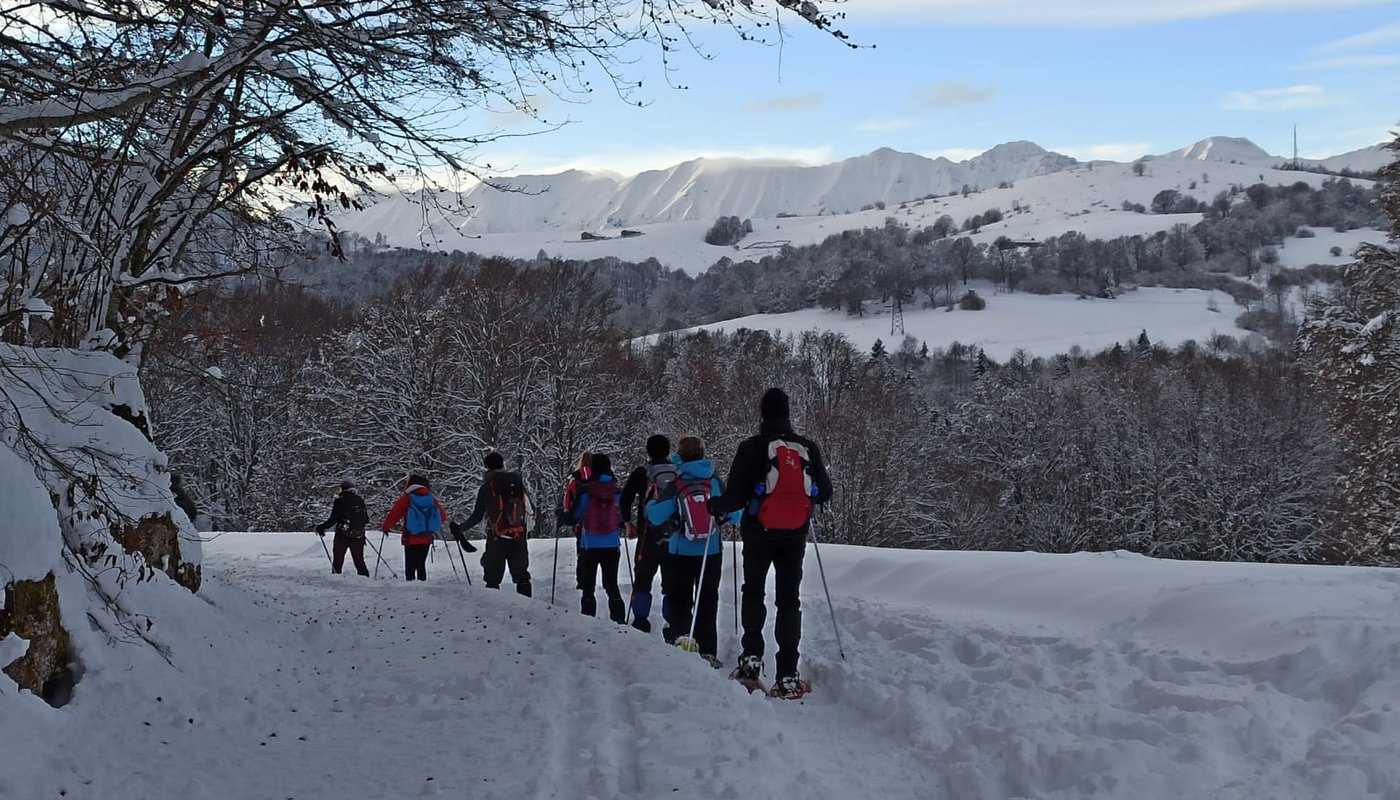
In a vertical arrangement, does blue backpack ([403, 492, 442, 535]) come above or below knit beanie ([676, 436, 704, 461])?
below

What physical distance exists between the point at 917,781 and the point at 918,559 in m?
5.90

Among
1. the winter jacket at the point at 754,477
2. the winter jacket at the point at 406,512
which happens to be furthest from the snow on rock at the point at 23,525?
the winter jacket at the point at 406,512

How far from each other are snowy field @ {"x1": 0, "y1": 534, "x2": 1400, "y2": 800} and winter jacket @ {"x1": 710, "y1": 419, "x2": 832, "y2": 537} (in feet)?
3.50

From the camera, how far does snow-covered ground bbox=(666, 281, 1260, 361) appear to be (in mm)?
98562

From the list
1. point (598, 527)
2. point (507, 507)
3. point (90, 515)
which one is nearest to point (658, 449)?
point (598, 527)

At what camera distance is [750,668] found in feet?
22.0

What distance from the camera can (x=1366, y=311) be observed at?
72.1 feet

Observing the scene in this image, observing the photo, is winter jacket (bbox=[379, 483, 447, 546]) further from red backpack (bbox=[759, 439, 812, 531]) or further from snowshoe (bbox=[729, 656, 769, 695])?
red backpack (bbox=[759, 439, 812, 531])

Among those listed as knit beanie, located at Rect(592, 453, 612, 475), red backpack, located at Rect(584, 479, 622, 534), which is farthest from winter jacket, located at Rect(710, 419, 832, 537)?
knit beanie, located at Rect(592, 453, 612, 475)

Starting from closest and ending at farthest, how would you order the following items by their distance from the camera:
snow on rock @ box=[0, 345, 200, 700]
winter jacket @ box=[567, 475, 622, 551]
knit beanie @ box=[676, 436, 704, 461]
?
snow on rock @ box=[0, 345, 200, 700] < knit beanie @ box=[676, 436, 704, 461] < winter jacket @ box=[567, 475, 622, 551]

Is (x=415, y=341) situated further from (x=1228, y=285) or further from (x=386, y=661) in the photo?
(x=1228, y=285)

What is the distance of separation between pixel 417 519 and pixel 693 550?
19.7 ft

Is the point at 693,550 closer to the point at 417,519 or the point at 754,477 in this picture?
the point at 754,477

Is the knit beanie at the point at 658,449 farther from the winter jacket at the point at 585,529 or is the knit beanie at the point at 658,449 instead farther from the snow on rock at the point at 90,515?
the snow on rock at the point at 90,515
